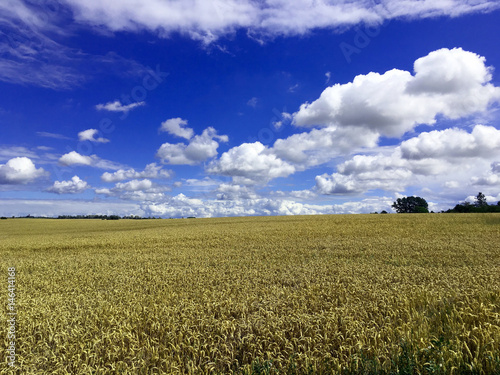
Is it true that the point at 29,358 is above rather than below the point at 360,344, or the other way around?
below

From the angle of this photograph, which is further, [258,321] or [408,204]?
[408,204]

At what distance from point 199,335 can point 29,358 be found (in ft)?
9.65

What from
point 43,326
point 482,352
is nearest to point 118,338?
point 43,326

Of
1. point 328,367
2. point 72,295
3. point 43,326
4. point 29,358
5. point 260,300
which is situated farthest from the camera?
point 72,295

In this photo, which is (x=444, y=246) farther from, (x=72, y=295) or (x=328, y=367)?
(x=72, y=295)

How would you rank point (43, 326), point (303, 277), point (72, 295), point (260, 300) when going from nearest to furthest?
point (43, 326)
point (260, 300)
point (72, 295)
point (303, 277)

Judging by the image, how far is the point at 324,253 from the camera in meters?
16.0

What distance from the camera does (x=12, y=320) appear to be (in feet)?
20.5

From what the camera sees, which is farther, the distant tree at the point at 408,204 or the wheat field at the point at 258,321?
the distant tree at the point at 408,204

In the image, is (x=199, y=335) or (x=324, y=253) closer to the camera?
(x=199, y=335)

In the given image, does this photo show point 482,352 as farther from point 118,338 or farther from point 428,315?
point 118,338

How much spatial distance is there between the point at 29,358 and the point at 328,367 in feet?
16.7

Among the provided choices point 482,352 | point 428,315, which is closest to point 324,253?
point 428,315

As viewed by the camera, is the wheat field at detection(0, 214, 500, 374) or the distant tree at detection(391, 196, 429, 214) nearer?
the wheat field at detection(0, 214, 500, 374)
